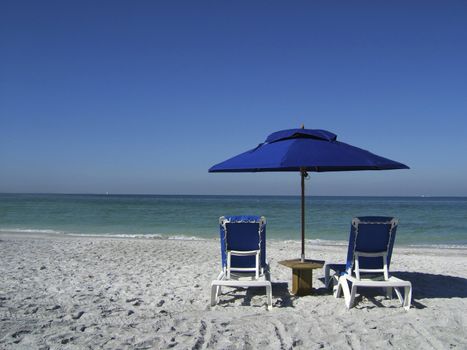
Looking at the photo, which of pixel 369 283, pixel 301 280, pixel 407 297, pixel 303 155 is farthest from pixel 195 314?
pixel 407 297

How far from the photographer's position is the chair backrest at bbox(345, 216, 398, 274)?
4.62 meters

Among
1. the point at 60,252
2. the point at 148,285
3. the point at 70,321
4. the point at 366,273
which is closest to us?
the point at 70,321

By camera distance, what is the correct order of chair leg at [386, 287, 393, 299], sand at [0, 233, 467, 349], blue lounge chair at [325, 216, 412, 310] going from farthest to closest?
1. chair leg at [386, 287, 393, 299]
2. blue lounge chair at [325, 216, 412, 310]
3. sand at [0, 233, 467, 349]

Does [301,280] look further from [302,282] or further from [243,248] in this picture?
[243,248]

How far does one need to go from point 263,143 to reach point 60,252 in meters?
5.78

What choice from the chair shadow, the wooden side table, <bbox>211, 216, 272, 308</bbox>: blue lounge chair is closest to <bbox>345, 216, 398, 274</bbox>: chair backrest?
the wooden side table

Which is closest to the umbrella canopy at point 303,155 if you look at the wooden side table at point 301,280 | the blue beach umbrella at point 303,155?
the blue beach umbrella at point 303,155

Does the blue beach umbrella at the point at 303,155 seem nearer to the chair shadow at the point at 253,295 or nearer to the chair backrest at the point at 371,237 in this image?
the chair backrest at the point at 371,237

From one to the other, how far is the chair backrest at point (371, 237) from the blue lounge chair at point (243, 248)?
38.4 inches

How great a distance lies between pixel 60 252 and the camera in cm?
903

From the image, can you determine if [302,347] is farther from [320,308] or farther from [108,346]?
[108,346]

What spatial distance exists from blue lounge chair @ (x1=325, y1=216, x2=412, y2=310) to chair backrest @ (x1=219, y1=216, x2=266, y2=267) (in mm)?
986

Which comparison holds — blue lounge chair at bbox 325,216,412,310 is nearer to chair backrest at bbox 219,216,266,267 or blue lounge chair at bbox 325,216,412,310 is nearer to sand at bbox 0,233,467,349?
sand at bbox 0,233,467,349

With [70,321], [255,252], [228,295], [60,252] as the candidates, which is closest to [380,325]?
[255,252]
